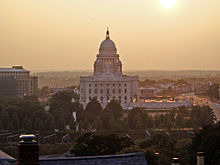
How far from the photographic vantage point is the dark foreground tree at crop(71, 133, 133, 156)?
163ft

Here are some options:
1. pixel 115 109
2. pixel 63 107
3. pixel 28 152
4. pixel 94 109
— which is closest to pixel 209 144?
pixel 28 152

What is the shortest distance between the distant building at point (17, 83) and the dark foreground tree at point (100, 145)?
122430 millimetres

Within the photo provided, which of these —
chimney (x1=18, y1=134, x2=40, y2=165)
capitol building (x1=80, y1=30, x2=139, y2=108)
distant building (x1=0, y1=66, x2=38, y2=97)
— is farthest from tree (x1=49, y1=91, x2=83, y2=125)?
chimney (x1=18, y1=134, x2=40, y2=165)

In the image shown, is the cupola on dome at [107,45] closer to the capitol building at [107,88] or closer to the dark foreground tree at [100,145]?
the capitol building at [107,88]

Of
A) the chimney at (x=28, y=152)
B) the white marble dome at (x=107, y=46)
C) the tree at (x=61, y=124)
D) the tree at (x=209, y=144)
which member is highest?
the white marble dome at (x=107, y=46)

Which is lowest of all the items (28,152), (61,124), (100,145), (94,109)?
(61,124)

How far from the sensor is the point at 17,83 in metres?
187

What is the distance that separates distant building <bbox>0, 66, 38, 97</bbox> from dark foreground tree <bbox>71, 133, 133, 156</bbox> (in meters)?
122

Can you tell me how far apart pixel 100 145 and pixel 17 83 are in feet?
452

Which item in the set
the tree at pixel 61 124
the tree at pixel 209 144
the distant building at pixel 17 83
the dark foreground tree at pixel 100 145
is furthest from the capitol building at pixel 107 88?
the tree at pixel 209 144

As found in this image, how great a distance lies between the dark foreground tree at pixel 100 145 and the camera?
49.7 meters

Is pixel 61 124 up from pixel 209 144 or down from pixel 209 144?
down

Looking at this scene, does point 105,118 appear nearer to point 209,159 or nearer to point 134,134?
point 134,134

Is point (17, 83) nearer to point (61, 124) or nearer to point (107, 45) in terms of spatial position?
point (107, 45)
